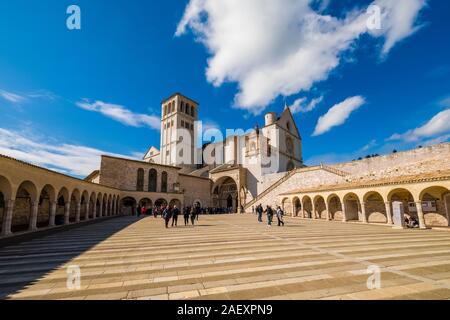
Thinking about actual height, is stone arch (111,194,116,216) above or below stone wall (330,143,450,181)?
below

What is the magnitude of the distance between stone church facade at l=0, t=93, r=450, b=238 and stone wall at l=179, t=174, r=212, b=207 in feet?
0.60

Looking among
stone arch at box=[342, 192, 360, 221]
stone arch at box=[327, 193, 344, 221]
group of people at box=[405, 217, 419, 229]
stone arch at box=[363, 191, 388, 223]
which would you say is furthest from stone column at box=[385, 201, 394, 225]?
stone arch at box=[327, 193, 344, 221]

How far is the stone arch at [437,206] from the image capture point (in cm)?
1565

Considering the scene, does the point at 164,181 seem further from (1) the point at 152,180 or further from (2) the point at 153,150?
(2) the point at 153,150

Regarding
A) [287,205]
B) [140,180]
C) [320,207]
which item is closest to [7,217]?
[140,180]

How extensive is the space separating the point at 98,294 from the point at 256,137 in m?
37.4

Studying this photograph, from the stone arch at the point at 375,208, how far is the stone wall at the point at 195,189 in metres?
27.3

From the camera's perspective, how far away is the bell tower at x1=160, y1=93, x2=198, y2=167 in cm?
5144

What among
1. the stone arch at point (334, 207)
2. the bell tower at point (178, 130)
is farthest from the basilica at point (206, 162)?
the stone arch at point (334, 207)

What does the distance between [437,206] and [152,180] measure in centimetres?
3281

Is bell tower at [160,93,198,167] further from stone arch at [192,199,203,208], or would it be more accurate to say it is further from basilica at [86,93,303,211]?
stone arch at [192,199,203,208]

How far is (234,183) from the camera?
42.5 metres

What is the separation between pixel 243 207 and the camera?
3766 centimetres
